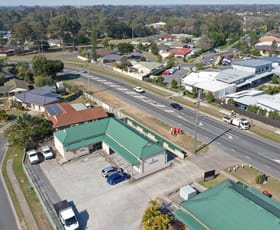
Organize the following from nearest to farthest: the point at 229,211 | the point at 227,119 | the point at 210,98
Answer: the point at 229,211, the point at 227,119, the point at 210,98

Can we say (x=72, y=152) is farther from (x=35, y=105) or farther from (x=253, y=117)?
(x=253, y=117)

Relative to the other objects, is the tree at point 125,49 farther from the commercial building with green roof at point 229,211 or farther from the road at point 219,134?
the commercial building with green roof at point 229,211

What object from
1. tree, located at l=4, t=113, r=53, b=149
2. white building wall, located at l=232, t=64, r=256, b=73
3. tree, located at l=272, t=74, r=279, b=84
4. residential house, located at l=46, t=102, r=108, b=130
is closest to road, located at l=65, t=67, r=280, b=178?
residential house, located at l=46, t=102, r=108, b=130

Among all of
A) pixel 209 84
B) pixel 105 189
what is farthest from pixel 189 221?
pixel 209 84

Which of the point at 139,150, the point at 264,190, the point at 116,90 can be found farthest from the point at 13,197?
the point at 116,90

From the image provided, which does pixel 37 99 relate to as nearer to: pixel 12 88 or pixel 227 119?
pixel 12 88

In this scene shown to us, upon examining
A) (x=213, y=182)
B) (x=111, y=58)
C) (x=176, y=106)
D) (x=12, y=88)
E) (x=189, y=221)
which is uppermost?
(x=111, y=58)

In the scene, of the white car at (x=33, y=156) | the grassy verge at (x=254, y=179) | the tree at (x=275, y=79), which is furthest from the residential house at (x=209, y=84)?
the white car at (x=33, y=156)
